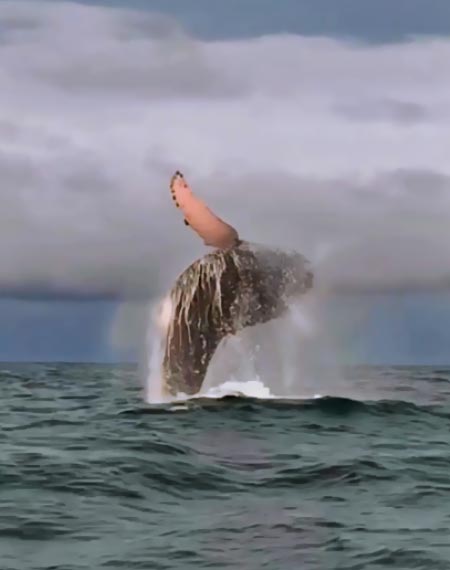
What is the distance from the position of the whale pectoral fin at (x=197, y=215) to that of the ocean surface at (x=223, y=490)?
11.6 feet

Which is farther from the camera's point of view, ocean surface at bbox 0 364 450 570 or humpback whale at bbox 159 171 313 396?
humpback whale at bbox 159 171 313 396

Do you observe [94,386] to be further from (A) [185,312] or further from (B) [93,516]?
(B) [93,516]

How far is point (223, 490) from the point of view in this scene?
13.9m

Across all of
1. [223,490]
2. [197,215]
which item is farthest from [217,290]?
[223,490]

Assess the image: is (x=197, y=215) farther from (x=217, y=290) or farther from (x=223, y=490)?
(x=223, y=490)

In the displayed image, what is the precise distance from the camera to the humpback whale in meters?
21.5

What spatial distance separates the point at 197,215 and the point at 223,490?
8.10m

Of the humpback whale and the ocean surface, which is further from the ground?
the humpback whale

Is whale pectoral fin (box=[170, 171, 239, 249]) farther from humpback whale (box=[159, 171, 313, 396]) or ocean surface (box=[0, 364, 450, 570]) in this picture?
ocean surface (box=[0, 364, 450, 570])

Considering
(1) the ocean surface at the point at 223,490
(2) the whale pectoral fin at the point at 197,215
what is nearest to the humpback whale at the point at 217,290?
(2) the whale pectoral fin at the point at 197,215

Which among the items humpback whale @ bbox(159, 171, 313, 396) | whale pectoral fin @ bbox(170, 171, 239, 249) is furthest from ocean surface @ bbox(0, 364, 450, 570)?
whale pectoral fin @ bbox(170, 171, 239, 249)

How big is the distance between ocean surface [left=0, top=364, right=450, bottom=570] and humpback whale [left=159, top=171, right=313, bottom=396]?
52.8 inches

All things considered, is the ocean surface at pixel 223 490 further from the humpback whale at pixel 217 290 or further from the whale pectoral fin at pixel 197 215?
the whale pectoral fin at pixel 197 215

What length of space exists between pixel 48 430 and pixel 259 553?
34.8 ft
